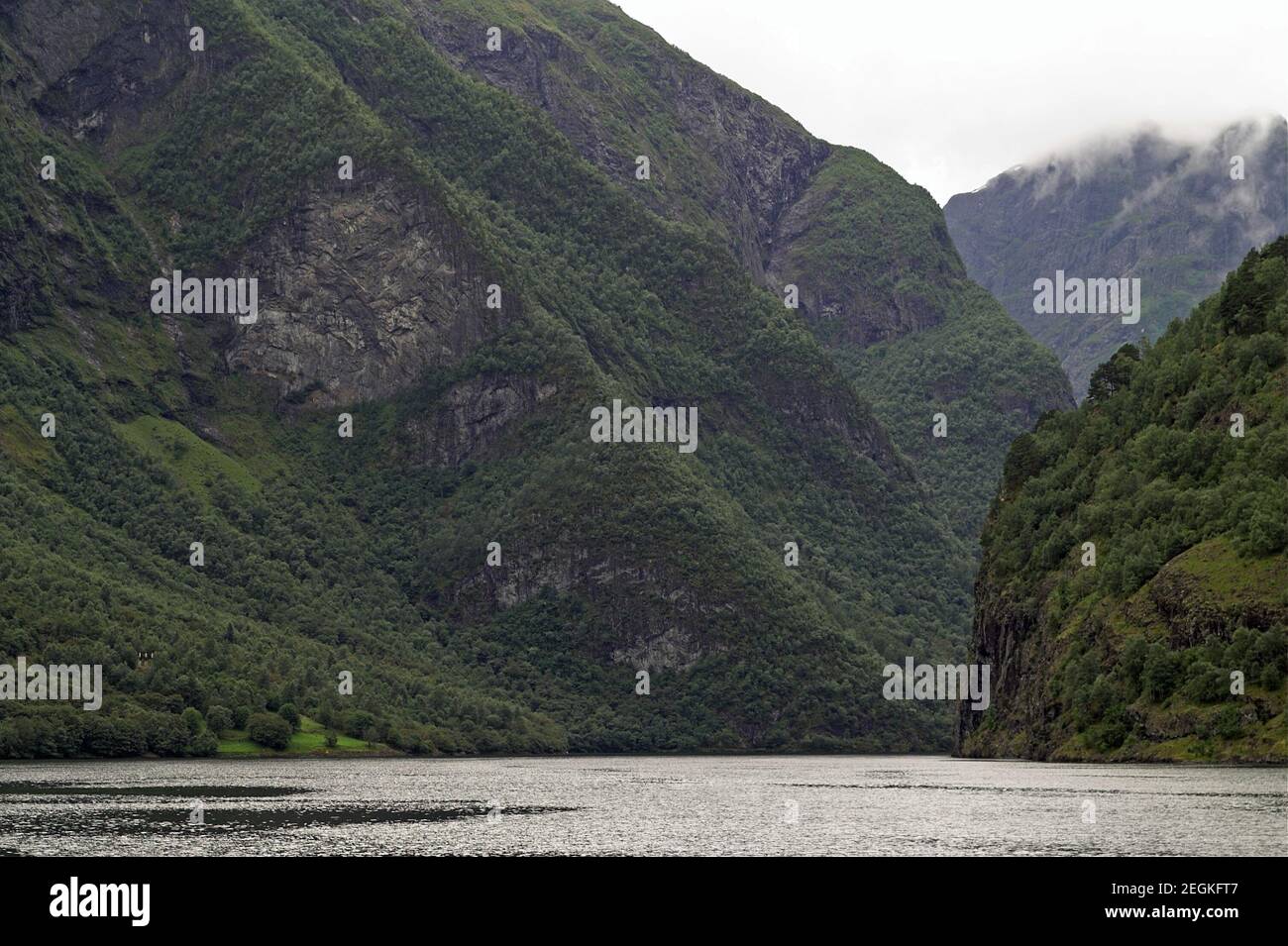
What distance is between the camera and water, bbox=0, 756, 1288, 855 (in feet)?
Answer: 346

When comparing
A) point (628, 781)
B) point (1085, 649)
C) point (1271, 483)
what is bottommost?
point (628, 781)

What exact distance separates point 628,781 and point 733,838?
274 ft

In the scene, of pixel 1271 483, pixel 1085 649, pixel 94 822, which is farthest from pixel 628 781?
pixel 94 822

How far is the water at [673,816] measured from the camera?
105 m

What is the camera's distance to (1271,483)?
184 metres

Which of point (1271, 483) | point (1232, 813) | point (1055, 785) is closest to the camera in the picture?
point (1232, 813)

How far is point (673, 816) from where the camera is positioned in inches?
5285
